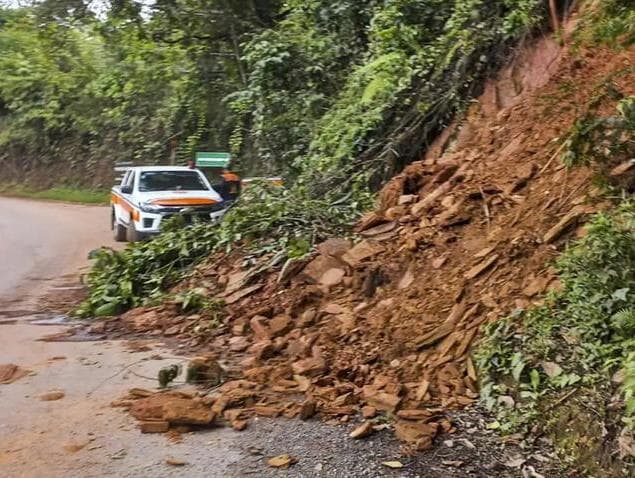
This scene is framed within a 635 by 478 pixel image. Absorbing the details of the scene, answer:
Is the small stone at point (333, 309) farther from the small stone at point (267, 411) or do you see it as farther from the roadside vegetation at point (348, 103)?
the small stone at point (267, 411)

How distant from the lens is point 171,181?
15.8 meters

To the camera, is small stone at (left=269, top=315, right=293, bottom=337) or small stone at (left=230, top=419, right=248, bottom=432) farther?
small stone at (left=269, top=315, right=293, bottom=337)

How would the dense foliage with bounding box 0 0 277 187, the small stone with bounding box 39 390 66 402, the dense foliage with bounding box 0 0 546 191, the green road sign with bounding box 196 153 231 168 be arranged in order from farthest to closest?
1. the green road sign with bounding box 196 153 231 168
2. the dense foliage with bounding box 0 0 277 187
3. the dense foliage with bounding box 0 0 546 191
4. the small stone with bounding box 39 390 66 402

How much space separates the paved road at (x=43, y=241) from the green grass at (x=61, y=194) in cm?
305

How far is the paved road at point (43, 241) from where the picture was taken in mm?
12156

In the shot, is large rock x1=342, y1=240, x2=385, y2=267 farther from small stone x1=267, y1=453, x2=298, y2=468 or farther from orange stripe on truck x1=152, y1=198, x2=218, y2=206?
orange stripe on truck x1=152, y1=198, x2=218, y2=206

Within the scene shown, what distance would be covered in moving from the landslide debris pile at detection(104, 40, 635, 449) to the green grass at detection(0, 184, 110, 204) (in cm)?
2274

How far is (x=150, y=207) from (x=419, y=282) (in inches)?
335

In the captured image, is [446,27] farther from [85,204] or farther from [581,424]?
[85,204]

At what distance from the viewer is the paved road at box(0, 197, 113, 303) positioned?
12156mm

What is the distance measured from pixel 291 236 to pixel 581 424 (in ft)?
17.2

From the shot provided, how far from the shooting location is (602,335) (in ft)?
15.5

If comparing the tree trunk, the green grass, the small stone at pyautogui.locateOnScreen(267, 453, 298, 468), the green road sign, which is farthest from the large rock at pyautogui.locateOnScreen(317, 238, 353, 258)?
the green grass

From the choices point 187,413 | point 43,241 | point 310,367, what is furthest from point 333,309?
point 43,241
